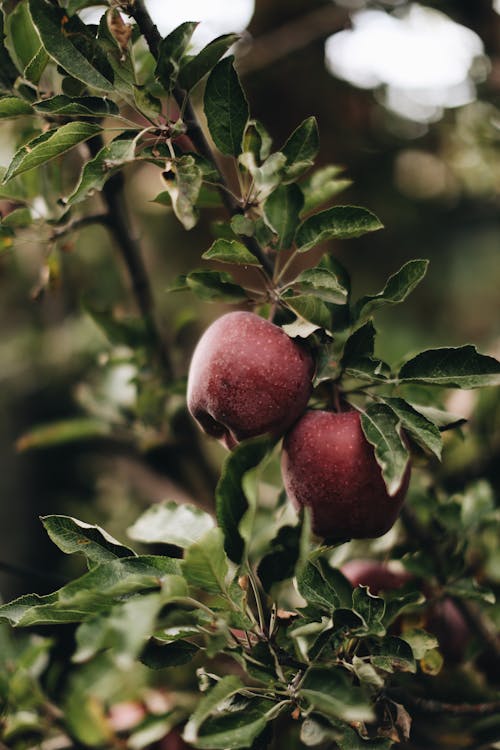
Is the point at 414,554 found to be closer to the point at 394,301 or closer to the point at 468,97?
the point at 394,301

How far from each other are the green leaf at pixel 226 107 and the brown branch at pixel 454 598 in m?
0.48

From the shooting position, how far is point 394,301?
63 cm

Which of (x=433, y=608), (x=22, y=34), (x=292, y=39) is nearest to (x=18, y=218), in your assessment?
(x=22, y=34)

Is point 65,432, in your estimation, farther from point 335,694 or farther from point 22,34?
point 335,694

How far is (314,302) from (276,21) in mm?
2318

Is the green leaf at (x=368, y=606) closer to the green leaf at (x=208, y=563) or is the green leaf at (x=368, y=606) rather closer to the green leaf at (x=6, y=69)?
the green leaf at (x=208, y=563)

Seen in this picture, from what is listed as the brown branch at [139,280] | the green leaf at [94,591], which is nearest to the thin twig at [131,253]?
the brown branch at [139,280]

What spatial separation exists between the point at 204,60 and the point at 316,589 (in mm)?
500

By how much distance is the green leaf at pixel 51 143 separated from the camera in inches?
23.1

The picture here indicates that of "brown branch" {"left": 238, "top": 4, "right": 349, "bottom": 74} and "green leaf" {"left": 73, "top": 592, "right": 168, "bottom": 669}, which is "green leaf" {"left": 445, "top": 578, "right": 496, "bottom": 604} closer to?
"green leaf" {"left": 73, "top": 592, "right": 168, "bottom": 669}

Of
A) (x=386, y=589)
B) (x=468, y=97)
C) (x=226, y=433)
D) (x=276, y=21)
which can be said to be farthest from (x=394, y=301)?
(x=276, y=21)

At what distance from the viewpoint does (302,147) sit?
66 cm

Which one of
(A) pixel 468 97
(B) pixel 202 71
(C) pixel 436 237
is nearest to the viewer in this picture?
(B) pixel 202 71

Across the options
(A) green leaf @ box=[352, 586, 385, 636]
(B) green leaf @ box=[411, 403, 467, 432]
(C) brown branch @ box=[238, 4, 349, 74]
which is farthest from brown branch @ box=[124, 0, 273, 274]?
(C) brown branch @ box=[238, 4, 349, 74]
